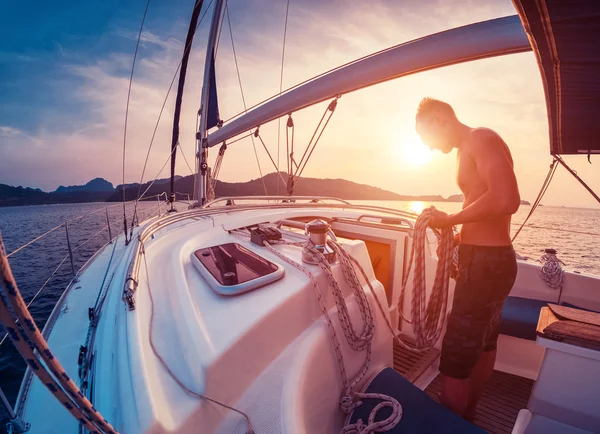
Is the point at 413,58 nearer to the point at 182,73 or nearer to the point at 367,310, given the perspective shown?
the point at 367,310

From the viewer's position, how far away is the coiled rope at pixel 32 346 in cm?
47

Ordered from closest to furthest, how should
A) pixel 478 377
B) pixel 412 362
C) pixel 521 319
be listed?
pixel 478 377
pixel 521 319
pixel 412 362

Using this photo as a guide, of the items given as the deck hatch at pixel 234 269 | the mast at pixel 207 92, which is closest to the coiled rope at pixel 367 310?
the deck hatch at pixel 234 269

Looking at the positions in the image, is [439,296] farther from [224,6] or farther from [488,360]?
[224,6]

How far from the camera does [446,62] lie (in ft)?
9.93

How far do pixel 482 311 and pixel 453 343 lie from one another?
0.27 metres

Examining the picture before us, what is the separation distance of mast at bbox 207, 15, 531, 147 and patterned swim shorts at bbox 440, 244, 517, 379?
2130 millimetres

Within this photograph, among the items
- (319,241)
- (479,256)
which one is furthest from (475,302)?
(319,241)

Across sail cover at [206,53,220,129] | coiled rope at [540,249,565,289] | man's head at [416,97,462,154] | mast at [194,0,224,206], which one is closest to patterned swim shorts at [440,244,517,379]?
man's head at [416,97,462,154]

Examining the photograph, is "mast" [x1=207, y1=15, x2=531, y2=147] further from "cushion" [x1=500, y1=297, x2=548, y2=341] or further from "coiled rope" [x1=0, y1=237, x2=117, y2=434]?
"coiled rope" [x1=0, y1=237, x2=117, y2=434]

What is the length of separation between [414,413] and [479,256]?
3.29 feet

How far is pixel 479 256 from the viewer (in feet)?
5.85

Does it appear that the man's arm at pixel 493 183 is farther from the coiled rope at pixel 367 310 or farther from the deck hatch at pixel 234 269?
the deck hatch at pixel 234 269

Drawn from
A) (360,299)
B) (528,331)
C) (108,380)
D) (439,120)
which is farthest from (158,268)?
(528,331)
